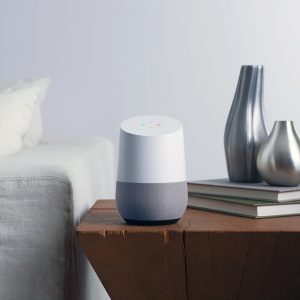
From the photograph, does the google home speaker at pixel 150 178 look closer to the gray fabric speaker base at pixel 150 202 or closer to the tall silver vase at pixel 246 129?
the gray fabric speaker base at pixel 150 202

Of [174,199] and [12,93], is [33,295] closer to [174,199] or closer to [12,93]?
[174,199]

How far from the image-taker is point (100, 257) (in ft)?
4.18

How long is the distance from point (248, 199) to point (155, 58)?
0.97 meters

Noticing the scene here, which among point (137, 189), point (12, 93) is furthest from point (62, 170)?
point (12, 93)

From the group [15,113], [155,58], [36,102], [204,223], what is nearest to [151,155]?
[204,223]

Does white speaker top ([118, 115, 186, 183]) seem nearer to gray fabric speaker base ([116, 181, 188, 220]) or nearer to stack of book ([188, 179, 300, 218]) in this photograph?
gray fabric speaker base ([116, 181, 188, 220])

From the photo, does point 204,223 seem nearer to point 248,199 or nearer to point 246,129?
point 248,199

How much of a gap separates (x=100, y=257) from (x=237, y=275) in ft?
0.80

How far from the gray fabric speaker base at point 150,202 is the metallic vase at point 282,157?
0.23 metres

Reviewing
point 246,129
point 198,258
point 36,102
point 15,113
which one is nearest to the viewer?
point 198,258

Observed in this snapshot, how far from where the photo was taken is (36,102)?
196 cm

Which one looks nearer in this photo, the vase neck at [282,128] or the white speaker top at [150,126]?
the white speaker top at [150,126]

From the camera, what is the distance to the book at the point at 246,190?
1391 mm

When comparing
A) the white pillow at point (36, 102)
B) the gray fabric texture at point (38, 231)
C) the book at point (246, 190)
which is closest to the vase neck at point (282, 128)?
the book at point (246, 190)
